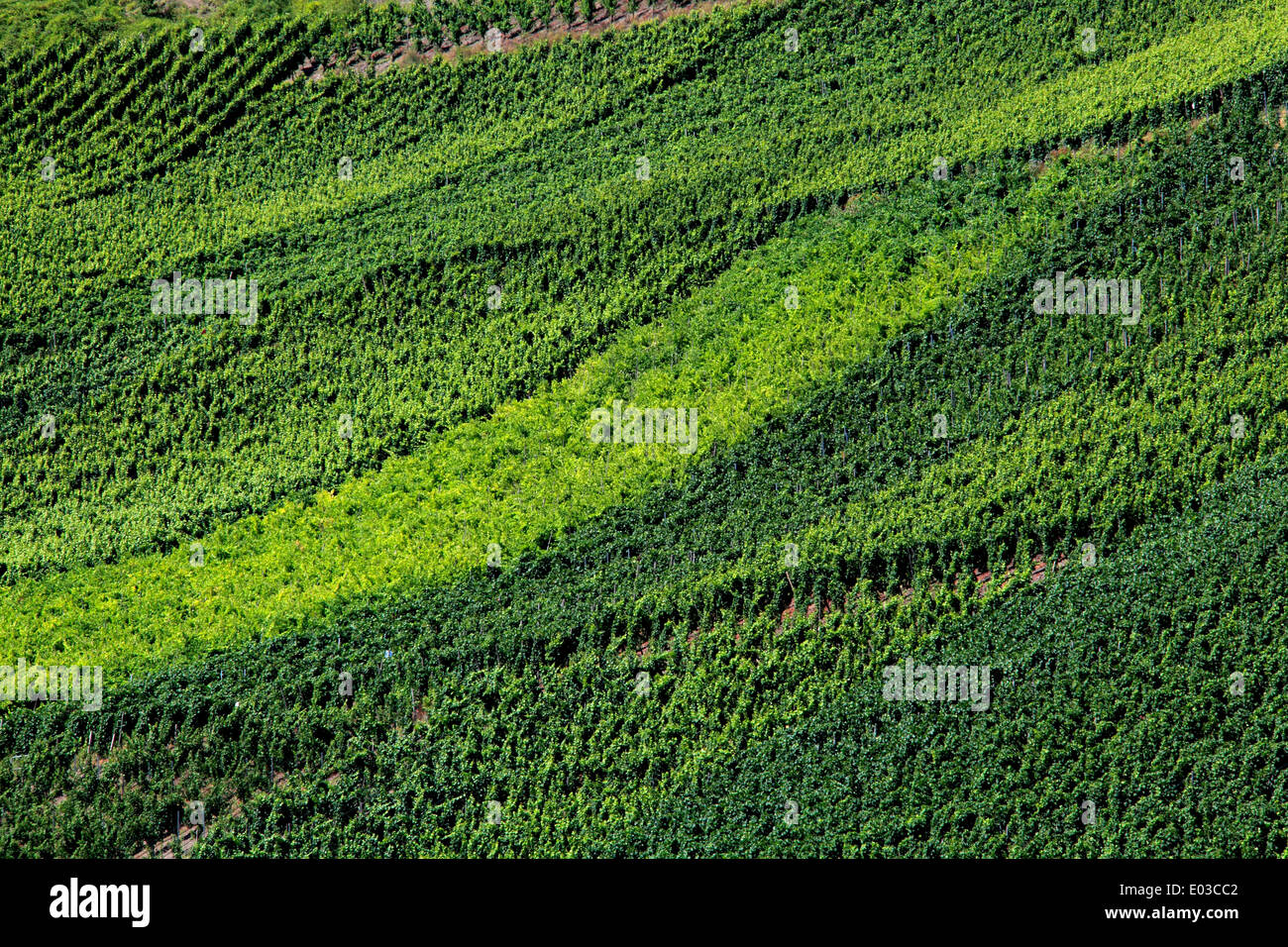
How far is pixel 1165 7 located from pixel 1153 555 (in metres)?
22.9

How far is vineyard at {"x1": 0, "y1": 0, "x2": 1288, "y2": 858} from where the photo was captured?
24750 mm

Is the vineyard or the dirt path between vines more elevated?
the dirt path between vines

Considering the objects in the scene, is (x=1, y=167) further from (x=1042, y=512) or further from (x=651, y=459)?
(x=1042, y=512)

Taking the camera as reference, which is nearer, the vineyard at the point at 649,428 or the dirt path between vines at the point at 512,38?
the vineyard at the point at 649,428

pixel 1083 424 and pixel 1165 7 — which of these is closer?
pixel 1083 424

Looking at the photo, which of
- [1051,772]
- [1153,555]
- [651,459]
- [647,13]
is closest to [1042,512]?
[1153,555]

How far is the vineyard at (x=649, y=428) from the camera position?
24750 mm

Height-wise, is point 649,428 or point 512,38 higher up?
point 512,38

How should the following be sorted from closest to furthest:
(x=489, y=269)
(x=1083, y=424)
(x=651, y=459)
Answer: (x=1083, y=424), (x=651, y=459), (x=489, y=269)

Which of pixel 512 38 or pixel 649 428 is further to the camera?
pixel 512 38

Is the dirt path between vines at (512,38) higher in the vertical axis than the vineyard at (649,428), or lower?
higher

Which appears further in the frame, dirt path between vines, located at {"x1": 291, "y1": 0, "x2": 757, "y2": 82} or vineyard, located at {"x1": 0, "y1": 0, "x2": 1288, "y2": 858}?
dirt path between vines, located at {"x1": 291, "y1": 0, "x2": 757, "y2": 82}

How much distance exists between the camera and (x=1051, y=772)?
23266 mm

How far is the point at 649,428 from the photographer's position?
3294 cm
